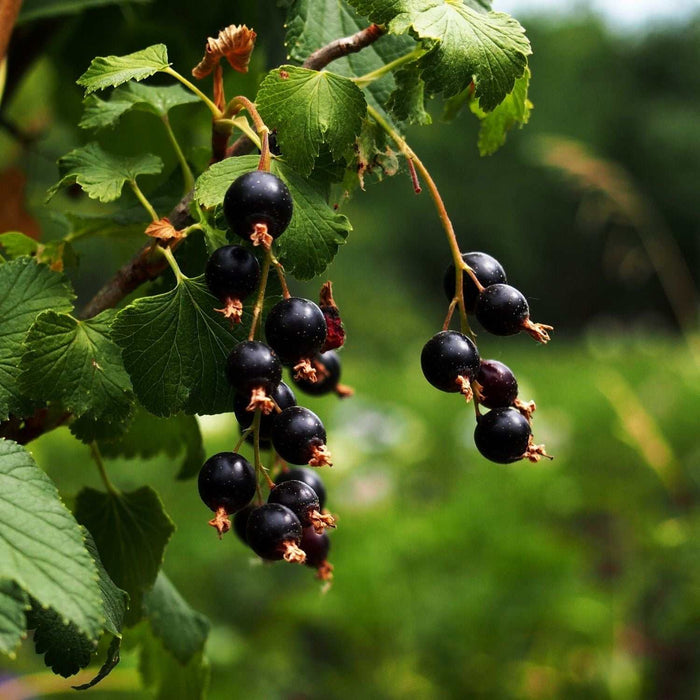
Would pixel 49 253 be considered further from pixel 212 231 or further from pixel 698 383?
pixel 698 383

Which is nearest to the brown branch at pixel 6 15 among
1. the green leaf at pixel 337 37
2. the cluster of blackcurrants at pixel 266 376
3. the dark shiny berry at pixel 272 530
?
the green leaf at pixel 337 37

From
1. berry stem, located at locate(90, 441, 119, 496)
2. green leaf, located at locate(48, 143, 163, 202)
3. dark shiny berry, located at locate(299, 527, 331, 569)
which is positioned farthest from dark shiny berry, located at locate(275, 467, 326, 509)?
green leaf, located at locate(48, 143, 163, 202)

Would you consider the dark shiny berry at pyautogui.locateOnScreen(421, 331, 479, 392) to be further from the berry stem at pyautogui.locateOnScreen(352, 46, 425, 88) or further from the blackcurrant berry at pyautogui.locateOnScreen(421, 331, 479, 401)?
the berry stem at pyautogui.locateOnScreen(352, 46, 425, 88)

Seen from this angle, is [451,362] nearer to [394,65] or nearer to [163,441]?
[394,65]

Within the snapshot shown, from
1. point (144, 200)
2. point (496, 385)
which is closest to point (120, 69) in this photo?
point (144, 200)

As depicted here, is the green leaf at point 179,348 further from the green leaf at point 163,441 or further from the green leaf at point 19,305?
the green leaf at point 163,441

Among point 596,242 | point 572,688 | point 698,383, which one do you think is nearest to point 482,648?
point 572,688
